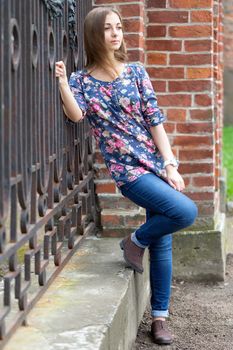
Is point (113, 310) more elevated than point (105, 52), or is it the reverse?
point (105, 52)

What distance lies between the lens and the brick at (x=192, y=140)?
211 inches

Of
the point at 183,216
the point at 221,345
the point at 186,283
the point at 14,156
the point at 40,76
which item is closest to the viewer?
the point at 14,156

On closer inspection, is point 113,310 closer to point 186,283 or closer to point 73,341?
point 73,341

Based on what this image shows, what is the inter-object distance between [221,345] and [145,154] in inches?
41.3

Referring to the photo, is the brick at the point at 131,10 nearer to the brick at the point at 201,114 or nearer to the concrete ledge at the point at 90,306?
the brick at the point at 201,114

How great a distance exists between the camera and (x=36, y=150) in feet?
11.2

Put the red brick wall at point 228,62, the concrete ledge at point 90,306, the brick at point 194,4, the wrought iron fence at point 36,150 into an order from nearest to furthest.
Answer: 1. the wrought iron fence at point 36,150
2. the concrete ledge at point 90,306
3. the brick at point 194,4
4. the red brick wall at point 228,62

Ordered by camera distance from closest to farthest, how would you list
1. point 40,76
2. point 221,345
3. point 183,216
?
point 40,76 → point 183,216 → point 221,345

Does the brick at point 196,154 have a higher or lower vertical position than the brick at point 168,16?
lower

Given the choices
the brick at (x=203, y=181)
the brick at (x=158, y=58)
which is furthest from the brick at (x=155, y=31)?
the brick at (x=203, y=181)

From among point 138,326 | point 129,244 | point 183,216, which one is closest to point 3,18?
point 183,216

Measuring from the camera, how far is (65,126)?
13.6 ft

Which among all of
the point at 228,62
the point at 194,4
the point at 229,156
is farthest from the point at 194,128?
the point at 228,62

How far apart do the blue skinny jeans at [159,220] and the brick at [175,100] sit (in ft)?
4.19
